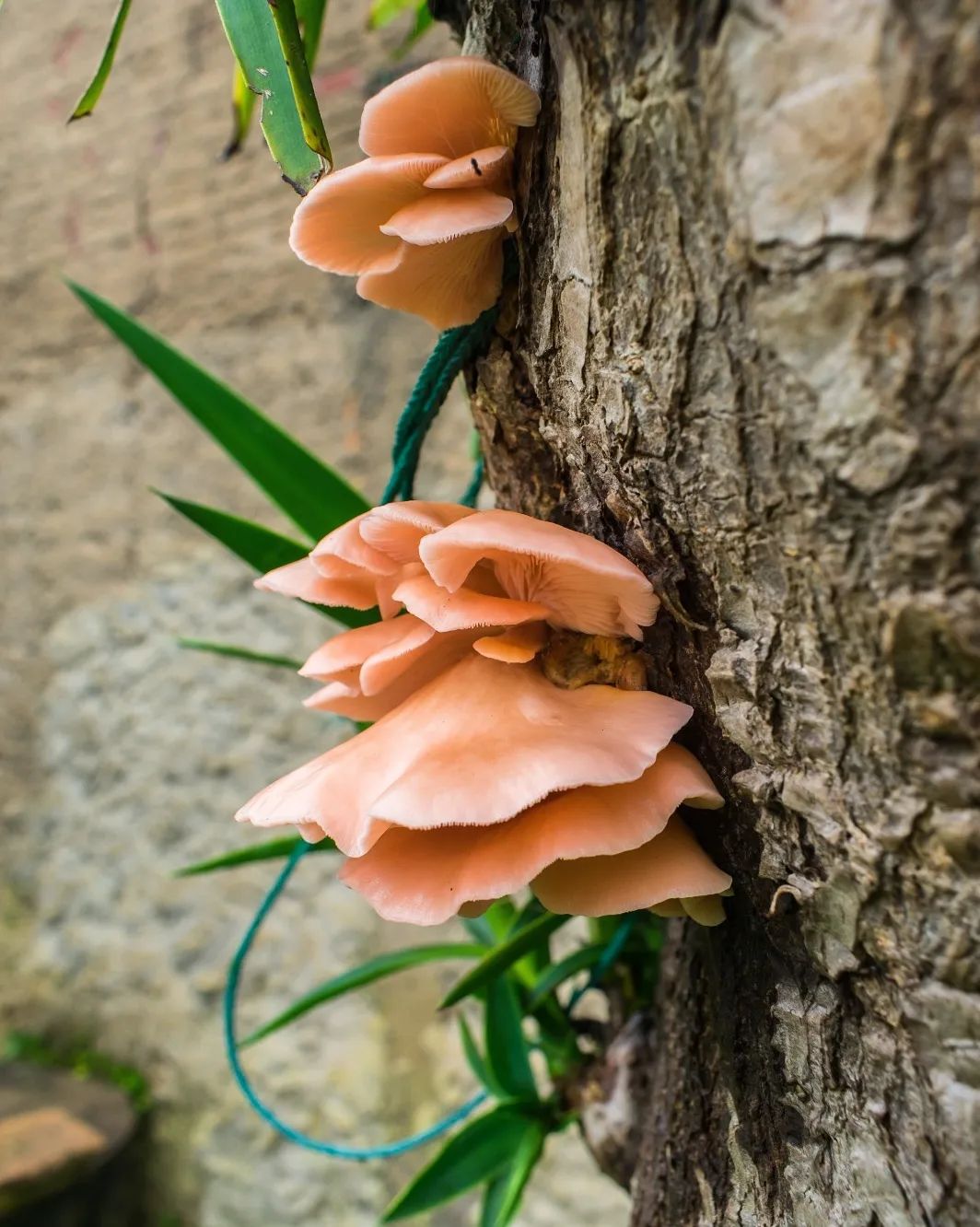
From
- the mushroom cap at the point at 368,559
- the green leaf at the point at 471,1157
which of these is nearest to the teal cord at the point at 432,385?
the mushroom cap at the point at 368,559

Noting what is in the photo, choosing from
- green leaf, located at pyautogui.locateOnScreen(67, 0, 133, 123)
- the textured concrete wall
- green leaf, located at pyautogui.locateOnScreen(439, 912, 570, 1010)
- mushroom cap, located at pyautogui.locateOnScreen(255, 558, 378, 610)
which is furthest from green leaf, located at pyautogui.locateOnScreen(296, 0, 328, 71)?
the textured concrete wall

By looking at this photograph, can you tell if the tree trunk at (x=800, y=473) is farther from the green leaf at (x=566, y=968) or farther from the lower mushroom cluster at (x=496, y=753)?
the green leaf at (x=566, y=968)

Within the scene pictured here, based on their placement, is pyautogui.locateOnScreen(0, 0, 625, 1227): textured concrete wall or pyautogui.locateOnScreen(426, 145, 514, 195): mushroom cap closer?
pyautogui.locateOnScreen(426, 145, 514, 195): mushroom cap

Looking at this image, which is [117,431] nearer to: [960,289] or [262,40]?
[262,40]

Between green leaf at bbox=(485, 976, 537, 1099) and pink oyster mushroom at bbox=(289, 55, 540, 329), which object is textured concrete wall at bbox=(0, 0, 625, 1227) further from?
pink oyster mushroom at bbox=(289, 55, 540, 329)

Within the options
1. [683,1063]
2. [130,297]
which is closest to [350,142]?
[130,297]

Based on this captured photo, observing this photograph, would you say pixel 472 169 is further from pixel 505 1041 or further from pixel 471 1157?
pixel 471 1157
